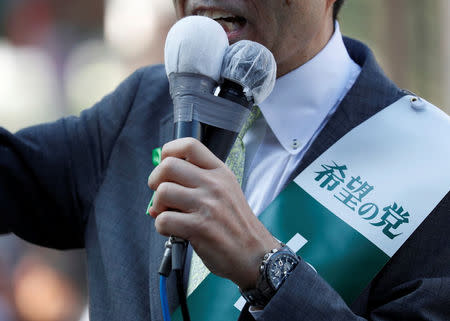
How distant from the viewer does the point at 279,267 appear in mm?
1240

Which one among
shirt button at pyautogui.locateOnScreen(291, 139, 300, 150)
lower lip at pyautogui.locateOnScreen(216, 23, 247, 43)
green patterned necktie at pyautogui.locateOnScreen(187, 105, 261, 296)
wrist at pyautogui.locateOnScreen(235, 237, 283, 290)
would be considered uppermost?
lower lip at pyautogui.locateOnScreen(216, 23, 247, 43)

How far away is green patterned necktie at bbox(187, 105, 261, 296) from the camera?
1.58 metres

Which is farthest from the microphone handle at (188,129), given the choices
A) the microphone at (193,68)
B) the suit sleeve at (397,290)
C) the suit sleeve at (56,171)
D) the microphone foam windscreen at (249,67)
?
the suit sleeve at (56,171)

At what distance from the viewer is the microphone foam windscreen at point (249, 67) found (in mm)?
1194

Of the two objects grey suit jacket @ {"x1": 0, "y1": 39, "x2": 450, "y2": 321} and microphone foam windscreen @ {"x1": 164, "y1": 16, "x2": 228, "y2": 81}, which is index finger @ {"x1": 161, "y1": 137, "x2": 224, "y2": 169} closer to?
microphone foam windscreen @ {"x1": 164, "y1": 16, "x2": 228, "y2": 81}

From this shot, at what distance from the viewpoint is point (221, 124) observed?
3.88 feet

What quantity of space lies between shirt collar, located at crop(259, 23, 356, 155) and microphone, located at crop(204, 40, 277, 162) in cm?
50

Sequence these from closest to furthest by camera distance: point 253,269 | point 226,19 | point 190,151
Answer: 1. point 190,151
2. point 253,269
3. point 226,19

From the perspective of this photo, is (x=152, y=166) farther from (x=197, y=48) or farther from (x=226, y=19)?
(x=197, y=48)

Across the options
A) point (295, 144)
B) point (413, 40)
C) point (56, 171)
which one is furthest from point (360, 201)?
point (413, 40)

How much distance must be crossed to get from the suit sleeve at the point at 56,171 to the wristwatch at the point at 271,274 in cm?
65

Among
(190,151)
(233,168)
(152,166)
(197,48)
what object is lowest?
(152,166)

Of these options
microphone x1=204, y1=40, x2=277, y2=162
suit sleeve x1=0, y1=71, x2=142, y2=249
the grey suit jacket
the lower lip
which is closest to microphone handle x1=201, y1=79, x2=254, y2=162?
microphone x1=204, y1=40, x2=277, y2=162

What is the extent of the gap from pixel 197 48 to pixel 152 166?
61 cm
